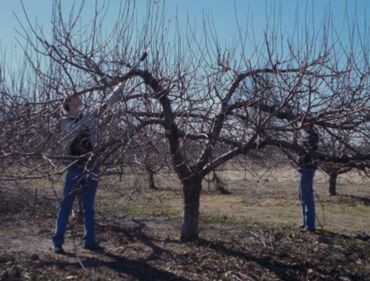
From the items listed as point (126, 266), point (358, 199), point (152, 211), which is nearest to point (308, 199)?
point (152, 211)

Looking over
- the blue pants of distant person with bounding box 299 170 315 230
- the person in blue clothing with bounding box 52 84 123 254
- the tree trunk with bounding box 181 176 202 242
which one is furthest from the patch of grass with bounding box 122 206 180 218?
the person in blue clothing with bounding box 52 84 123 254

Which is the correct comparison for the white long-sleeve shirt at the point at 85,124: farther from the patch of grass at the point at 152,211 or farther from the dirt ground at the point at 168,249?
the patch of grass at the point at 152,211

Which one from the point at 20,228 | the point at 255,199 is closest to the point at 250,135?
the point at 20,228

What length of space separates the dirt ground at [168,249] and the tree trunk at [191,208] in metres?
0.15

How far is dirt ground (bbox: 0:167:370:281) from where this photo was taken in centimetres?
594

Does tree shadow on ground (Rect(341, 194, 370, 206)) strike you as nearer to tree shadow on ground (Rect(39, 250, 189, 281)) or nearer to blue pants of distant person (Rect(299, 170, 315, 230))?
blue pants of distant person (Rect(299, 170, 315, 230))

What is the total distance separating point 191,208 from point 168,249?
0.53 m

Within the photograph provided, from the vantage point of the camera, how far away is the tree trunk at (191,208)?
689 centimetres

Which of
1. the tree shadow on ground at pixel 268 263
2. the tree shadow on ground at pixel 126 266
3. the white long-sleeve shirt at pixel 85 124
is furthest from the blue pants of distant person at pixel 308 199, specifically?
the white long-sleeve shirt at pixel 85 124

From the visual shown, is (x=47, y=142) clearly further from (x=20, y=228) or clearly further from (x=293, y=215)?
(x=293, y=215)

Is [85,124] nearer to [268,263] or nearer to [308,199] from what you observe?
[268,263]

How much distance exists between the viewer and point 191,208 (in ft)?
22.8

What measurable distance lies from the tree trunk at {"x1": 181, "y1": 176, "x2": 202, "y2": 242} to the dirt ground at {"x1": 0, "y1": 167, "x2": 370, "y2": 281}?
0.48 feet

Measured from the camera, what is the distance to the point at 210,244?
22.9 ft
